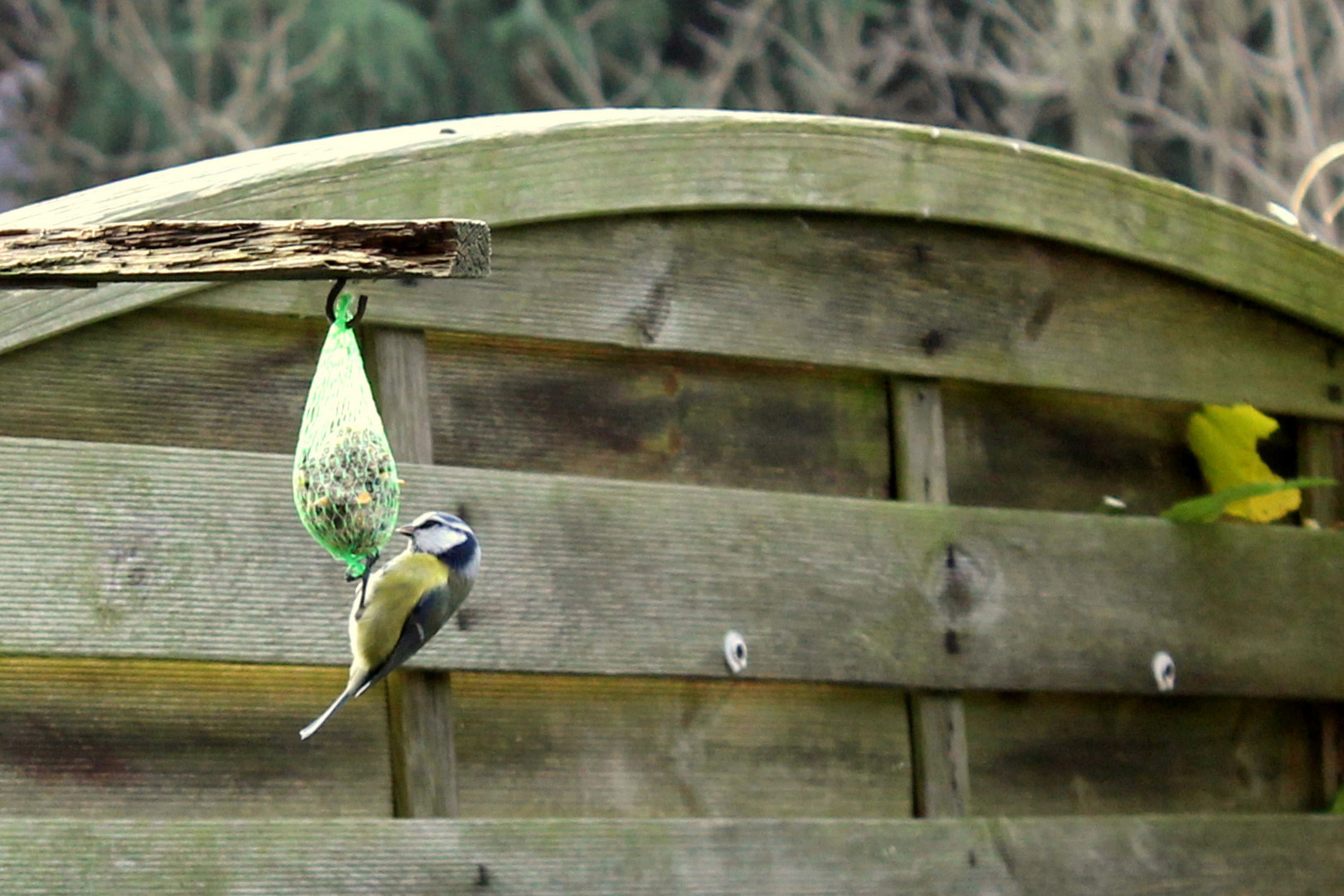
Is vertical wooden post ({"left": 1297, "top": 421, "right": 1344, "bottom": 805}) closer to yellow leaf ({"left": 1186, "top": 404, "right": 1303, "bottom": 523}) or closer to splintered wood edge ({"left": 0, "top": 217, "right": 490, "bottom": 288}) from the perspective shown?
yellow leaf ({"left": 1186, "top": 404, "right": 1303, "bottom": 523})

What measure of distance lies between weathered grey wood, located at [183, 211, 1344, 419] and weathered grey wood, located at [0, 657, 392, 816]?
16.1 inches

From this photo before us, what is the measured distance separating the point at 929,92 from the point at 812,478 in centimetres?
700

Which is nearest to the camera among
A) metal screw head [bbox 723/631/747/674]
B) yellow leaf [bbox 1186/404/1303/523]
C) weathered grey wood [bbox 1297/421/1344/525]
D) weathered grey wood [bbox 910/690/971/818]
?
metal screw head [bbox 723/631/747/674]

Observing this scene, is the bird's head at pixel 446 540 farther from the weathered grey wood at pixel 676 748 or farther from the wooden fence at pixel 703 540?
the weathered grey wood at pixel 676 748

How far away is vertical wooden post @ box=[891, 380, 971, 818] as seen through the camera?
2443 mm

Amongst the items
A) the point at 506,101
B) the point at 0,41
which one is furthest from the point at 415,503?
the point at 0,41

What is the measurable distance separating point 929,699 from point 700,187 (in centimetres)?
75

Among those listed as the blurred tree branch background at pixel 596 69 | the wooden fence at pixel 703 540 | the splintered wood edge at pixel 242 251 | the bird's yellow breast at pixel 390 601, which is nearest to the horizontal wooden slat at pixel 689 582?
the wooden fence at pixel 703 540

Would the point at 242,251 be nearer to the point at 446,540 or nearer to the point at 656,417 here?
the point at 446,540

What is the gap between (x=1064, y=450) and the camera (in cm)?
268

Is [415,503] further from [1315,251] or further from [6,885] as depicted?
[1315,251]

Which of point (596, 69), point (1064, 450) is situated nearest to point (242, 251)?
point (1064, 450)

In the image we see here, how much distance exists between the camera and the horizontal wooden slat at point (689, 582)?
1.87 meters

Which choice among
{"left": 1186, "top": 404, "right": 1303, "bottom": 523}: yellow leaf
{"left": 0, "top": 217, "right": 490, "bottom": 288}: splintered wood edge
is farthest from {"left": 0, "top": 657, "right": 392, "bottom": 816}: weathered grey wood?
{"left": 1186, "top": 404, "right": 1303, "bottom": 523}: yellow leaf
